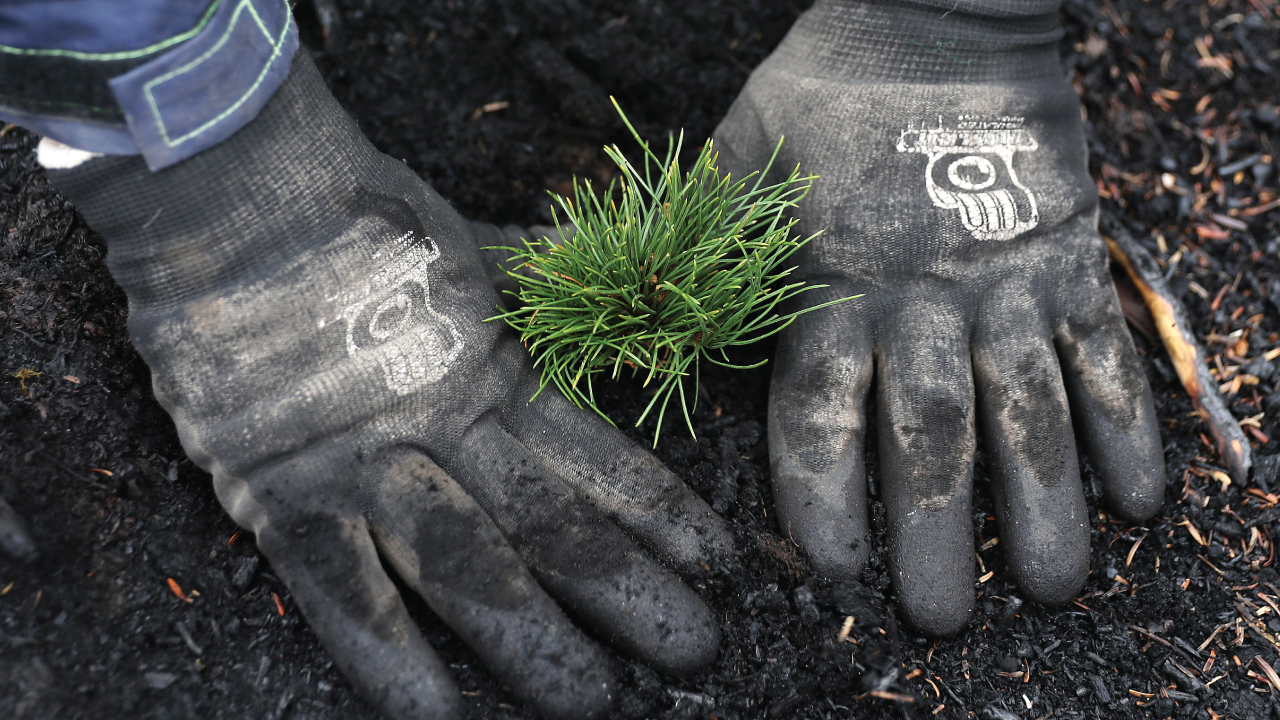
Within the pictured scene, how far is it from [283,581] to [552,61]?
1697 millimetres

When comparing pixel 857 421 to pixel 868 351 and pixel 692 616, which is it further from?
pixel 692 616

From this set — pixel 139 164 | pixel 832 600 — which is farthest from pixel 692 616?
pixel 139 164

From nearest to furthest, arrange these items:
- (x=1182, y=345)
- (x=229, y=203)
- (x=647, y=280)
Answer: (x=229, y=203), (x=647, y=280), (x=1182, y=345)

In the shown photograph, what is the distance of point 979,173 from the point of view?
5.99ft

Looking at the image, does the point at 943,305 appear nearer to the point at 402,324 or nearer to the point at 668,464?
the point at 668,464

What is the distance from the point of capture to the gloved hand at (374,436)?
4.27 ft

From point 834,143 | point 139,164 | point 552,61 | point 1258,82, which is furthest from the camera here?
point 1258,82

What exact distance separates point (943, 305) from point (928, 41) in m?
0.71

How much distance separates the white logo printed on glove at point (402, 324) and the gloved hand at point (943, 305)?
0.78 m

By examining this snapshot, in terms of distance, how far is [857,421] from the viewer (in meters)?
1.65

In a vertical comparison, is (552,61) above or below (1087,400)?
above

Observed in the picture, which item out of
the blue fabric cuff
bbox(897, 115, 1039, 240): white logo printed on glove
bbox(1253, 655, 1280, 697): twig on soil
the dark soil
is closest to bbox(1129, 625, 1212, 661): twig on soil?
the dark soil

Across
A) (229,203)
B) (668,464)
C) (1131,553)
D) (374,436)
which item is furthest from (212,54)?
(1131,553)

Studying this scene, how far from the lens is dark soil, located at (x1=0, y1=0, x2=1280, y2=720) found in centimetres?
132
